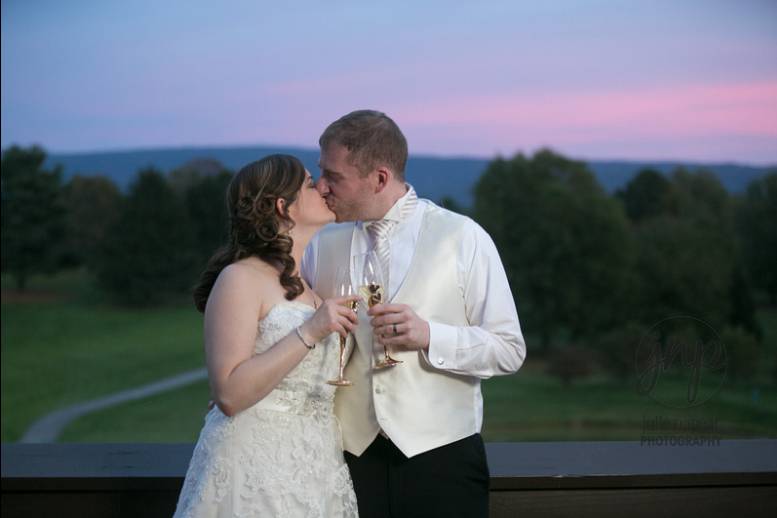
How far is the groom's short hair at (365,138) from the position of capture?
6.91 feet

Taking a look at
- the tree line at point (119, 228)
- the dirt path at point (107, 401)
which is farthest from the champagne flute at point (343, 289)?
the dirt path at point (107, 401)

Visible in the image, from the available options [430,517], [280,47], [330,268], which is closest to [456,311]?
[330,268]

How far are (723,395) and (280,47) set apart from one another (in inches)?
563

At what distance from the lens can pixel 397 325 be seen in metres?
1.93

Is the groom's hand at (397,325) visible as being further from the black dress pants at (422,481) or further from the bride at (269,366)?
the black dress pants at (422,481)

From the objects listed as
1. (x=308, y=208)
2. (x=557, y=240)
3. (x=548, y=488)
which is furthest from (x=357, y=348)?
(x=557, y=240)

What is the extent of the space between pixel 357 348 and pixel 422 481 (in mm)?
346

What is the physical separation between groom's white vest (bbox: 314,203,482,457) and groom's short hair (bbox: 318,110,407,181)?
205mm

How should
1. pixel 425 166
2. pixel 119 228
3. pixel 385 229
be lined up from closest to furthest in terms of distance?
pixel 385 229
pixel 119 228
pixel 425 166

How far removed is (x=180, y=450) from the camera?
294 cm

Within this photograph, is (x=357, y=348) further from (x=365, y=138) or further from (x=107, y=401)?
(x=107, y=401)

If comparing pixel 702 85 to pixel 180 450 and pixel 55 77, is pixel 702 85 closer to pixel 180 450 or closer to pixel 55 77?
pixel 55 77

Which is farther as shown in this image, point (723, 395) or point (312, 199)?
point (723, 395)

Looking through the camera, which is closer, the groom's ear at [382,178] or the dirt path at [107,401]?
the groom's ear at [382,178]
